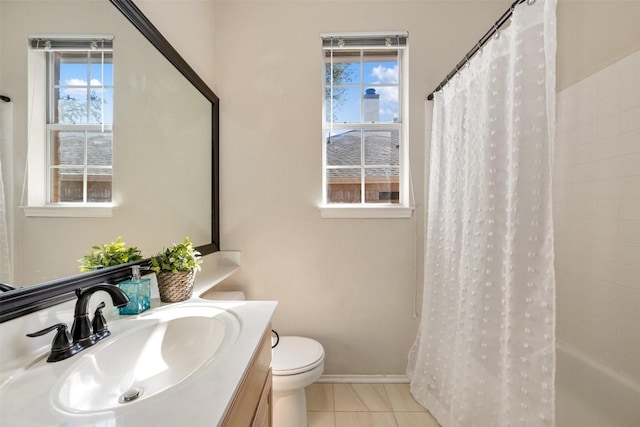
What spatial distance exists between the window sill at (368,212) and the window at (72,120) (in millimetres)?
1205

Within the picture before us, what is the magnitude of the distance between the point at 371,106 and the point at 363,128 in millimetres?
174

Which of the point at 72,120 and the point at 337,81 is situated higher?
the point at 337,81

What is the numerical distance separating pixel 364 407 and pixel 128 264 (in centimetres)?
150

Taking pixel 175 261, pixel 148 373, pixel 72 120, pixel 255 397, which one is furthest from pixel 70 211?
pixel 255 397

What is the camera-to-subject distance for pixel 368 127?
192 centimetres

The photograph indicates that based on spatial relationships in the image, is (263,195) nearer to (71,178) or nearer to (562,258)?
(71,178)

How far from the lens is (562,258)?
5.16 ft

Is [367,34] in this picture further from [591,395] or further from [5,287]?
[591,395]

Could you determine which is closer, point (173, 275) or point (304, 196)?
point (173, 275)

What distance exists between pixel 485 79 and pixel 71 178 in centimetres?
156

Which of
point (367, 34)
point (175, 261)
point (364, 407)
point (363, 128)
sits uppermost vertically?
point (367, 34)

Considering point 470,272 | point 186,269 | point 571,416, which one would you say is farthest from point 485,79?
point 571,416

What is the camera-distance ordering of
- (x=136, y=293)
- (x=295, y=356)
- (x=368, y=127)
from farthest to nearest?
1. (x=368, y=127)
2. (x=295, y=356)
3. (x=136, y=293)

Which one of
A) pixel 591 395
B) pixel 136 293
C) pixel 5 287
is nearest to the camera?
pixel 5 287
